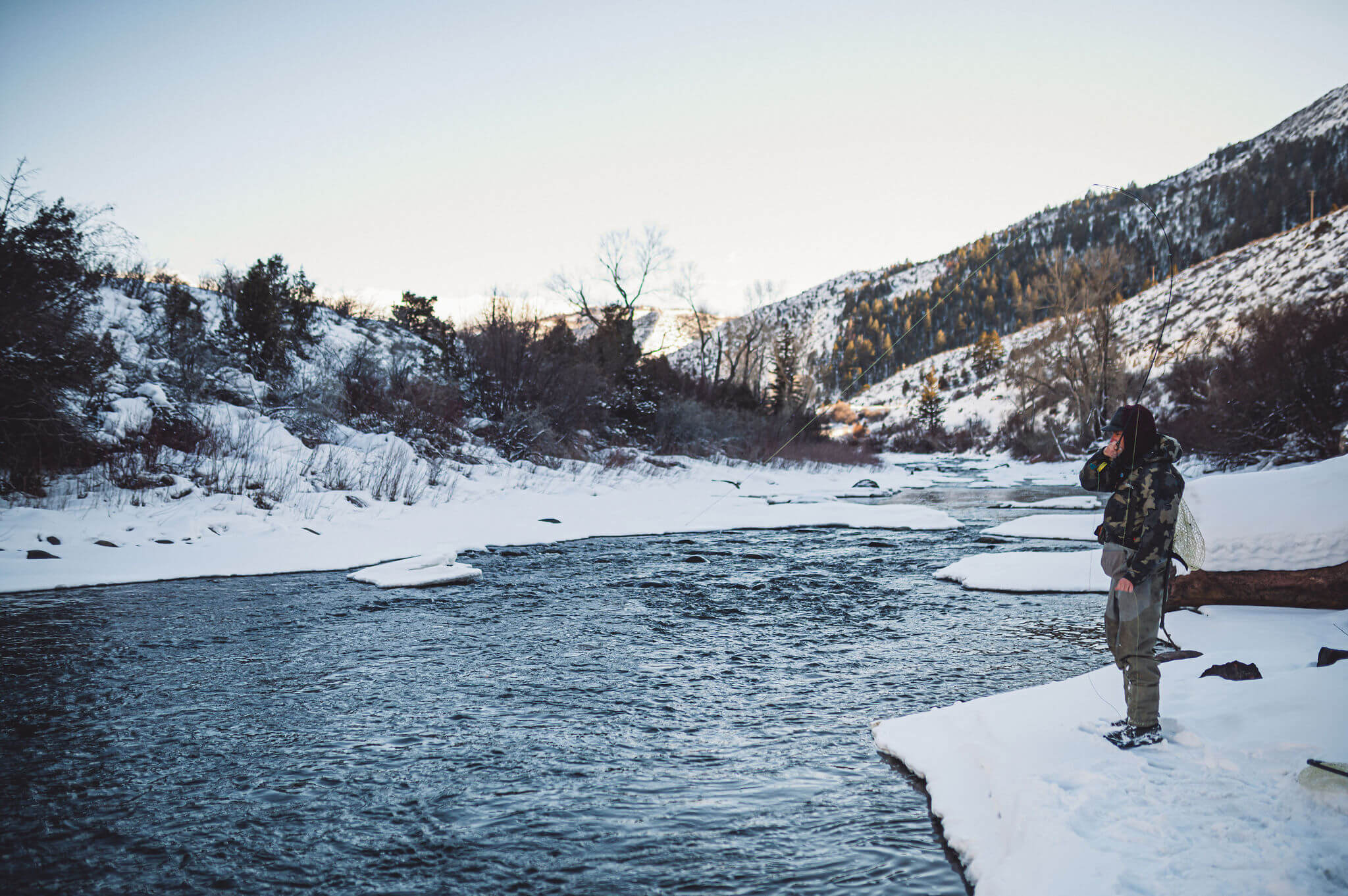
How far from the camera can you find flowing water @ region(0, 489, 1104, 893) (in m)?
2.88

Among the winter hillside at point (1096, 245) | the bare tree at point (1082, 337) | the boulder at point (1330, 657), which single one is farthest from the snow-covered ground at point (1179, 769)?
the winter hillside at point (1096, 245)

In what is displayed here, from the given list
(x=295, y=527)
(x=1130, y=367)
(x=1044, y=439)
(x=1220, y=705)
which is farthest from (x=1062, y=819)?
(x=1130, y=367)

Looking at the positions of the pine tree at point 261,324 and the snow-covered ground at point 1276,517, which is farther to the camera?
the pine tree at point 261,324

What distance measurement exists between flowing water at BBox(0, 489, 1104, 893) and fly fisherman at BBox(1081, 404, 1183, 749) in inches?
47.4

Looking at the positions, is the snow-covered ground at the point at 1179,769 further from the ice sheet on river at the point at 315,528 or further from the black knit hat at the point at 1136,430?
the ice sheet on river at the point at 315,528

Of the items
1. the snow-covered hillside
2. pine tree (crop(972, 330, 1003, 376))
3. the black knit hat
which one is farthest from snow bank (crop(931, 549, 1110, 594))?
the snow-covered hillside

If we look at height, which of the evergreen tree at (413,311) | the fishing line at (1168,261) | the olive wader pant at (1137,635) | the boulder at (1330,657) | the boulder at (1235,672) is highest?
the evergreen tree at (413,311)

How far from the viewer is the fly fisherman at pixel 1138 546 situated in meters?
3.46

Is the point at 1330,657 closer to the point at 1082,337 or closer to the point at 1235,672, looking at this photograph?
the point at 1235,672

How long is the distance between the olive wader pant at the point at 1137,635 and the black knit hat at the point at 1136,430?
1.57 feet

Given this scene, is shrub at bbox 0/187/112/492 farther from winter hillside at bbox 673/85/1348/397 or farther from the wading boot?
winter hillside at bbox 673/85/1348/397

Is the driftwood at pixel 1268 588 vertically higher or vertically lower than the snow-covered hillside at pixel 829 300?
lower

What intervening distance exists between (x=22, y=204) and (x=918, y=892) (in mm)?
13934

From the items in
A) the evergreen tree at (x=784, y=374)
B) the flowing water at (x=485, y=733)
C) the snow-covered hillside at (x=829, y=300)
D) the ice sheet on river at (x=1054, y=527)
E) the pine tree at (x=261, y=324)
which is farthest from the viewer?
the snow-covered hillside at (x=829, y=300)
